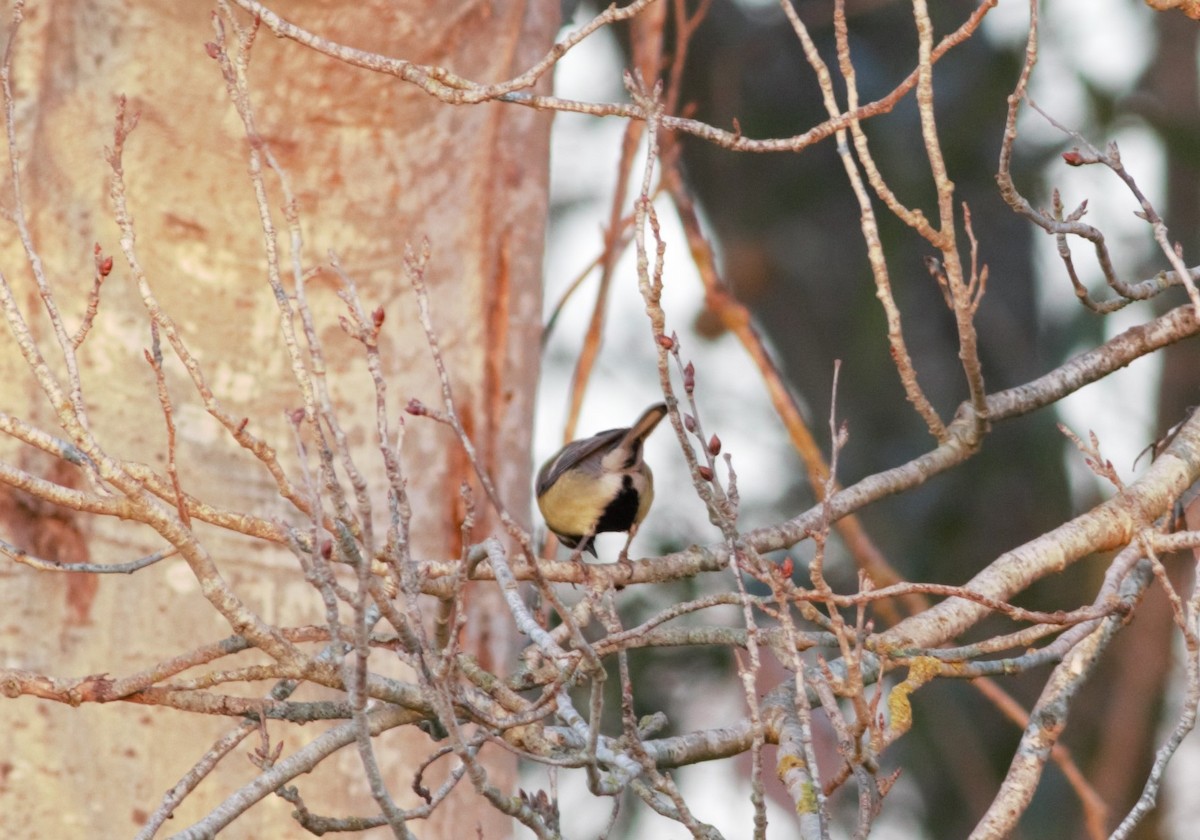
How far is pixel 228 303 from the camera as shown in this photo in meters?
3.79

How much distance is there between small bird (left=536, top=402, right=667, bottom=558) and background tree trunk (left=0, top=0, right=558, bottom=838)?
13 cm

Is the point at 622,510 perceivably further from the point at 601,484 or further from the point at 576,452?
the point at 576,452

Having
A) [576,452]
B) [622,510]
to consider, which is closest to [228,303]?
[576,452]

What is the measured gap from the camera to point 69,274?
3.55 metres

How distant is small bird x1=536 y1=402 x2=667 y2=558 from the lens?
4090 millimetres

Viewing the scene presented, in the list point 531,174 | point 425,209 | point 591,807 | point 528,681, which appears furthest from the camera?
point 591,807

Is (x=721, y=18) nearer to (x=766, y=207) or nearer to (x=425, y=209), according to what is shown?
(x=766, y=207)

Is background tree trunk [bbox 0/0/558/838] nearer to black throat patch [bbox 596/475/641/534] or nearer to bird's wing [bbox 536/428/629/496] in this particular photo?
bird's wing [bbox 536/428/629/496]

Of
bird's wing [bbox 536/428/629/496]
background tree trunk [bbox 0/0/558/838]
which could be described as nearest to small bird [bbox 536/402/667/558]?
bird's wing [bbox 536/428/629/496]

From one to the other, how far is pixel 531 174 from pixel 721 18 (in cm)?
428

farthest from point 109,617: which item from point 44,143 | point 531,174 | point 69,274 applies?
point 531,174

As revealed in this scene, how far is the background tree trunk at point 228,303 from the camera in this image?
3.38 m

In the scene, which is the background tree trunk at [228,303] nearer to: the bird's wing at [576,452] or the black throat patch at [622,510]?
the bird's wing at [576,452]

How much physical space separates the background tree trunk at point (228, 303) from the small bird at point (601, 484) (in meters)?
0.13
